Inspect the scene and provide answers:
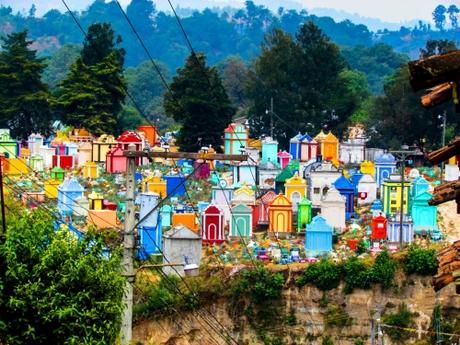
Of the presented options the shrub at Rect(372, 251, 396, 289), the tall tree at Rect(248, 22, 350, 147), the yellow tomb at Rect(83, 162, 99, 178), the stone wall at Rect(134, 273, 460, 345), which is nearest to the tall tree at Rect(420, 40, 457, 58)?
the tall tree at Rect(248, 22, 350, 147)

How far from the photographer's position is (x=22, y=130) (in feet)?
150

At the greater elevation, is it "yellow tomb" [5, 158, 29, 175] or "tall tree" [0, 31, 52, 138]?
"tall tree" [0, 31, 52, 138]

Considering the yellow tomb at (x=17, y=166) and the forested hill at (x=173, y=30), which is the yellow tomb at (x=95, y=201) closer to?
the yellow tomb at (x=17, y=166)

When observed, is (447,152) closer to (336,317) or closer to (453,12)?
(336,317)

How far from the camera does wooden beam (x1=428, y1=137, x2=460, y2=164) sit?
963cm

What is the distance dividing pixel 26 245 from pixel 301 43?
1281 inches

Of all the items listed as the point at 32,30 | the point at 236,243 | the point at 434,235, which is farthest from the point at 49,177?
the point at 32,30

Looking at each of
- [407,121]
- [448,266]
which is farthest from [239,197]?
[448,266]

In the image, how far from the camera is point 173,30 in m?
126

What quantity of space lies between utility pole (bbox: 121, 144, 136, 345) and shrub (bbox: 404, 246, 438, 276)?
14.9m

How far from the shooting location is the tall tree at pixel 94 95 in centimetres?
4378

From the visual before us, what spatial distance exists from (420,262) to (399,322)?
4.28ft

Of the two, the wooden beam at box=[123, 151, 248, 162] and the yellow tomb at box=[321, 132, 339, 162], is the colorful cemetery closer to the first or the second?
the yellow tomb at box=[321, 132, 339, 162]

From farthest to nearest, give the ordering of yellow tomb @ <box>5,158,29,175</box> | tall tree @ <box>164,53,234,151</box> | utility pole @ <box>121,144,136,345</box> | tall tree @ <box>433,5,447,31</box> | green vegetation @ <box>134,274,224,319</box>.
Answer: tall tree @ <box>433,5,447,31</box>, tall tree @ <box>164,53,234,151</box>, yellow tomb @ <box>5,158,29,175</box>, green vegetation @ <box>134,274,224,319</box>, utility pole @ <box>121,144,136,345</box>
